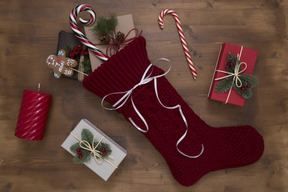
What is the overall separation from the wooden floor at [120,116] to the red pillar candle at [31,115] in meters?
0.10

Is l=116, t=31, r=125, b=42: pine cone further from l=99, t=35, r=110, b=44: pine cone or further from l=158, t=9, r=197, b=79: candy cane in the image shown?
l=158, t=9, r=197, b=79: candy cane

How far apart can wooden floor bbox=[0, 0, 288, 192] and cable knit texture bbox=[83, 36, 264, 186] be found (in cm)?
10

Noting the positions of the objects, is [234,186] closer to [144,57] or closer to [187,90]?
[187,90]

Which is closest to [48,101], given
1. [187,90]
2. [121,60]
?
[121,60]

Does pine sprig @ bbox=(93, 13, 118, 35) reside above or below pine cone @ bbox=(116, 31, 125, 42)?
above

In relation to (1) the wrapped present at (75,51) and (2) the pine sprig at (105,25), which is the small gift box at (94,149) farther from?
(2) the pine sprig at (105,25)

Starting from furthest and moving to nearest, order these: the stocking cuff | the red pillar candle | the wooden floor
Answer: the wooden floor, the red pillar candle, the stocking cuff

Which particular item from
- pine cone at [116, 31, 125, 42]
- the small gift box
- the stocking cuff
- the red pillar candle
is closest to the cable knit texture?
the stocking cuff

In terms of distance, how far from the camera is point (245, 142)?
4.33 feet

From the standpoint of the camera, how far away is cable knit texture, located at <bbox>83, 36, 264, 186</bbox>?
1.16m

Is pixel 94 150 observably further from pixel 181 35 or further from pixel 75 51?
pixel 181 35

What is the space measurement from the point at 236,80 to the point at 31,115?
4.20 feet

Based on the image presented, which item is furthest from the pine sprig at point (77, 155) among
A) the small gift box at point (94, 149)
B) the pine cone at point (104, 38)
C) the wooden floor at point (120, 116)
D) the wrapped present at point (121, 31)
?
the pine cone at point (104, 38)

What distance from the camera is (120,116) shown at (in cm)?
137
